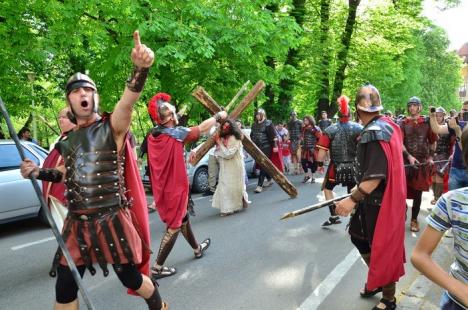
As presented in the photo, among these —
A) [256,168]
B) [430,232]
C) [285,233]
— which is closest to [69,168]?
[430,232]

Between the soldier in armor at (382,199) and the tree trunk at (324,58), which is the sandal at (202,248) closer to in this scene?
the soldier in armor at (382,199)

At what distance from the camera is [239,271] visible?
15.9ft

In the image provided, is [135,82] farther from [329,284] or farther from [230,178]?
[230,178]

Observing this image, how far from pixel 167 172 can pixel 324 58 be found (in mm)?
14956

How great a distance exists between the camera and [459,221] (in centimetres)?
173

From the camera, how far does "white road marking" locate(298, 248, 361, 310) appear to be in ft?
12.9

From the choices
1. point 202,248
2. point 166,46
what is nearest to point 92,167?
point 202,248

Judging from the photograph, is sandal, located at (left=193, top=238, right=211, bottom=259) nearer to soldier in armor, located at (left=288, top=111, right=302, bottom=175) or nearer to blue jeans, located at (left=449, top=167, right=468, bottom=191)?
blue jeans, located at (left=449, top=167, right=468, bottom=191)

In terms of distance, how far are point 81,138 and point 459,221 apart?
215cm

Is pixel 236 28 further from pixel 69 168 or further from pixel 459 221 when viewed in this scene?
pixel 459 221

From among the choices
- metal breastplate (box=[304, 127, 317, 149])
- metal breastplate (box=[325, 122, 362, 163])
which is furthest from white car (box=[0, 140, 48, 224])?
metal breastplate (box=[304, 127, 317, 149])

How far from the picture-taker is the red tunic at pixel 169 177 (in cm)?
483

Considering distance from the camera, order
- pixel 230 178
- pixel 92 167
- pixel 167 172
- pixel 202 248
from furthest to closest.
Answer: pixel 230 178, pixel 202 248, pixel 167 172, pixel 92 167

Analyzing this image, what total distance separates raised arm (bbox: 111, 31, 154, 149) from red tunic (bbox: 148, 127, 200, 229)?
215cm
